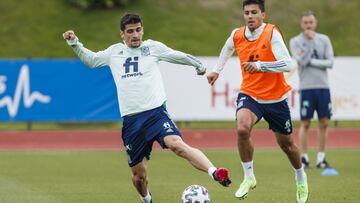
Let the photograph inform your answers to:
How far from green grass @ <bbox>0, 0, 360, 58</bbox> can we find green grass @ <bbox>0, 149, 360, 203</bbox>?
14575 mm

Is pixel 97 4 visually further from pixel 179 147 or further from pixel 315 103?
pixel 179 147

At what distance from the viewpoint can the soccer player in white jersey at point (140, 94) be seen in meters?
10.1

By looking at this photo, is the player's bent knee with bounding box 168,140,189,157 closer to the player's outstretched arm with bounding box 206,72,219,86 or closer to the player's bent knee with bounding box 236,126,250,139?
the player's bent knee with bounding box 236,126,250,139

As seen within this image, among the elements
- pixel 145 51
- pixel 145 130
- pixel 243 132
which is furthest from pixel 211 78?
pixel 145 130

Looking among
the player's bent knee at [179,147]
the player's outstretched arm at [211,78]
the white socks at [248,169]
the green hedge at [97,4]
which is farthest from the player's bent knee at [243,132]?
the green hedge at [97,4]

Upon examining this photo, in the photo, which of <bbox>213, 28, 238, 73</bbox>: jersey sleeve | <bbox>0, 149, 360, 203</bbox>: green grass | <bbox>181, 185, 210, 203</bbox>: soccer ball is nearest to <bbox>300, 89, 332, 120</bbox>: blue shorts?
<bbox>0, 149, 360, 203</bbox>: green grass

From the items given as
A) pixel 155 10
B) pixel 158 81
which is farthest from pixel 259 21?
pixel 155 10

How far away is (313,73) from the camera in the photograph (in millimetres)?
16297

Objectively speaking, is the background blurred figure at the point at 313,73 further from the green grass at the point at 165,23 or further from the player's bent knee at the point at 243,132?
the green grass at the point at 165,23

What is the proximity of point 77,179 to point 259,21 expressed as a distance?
15.3 ft

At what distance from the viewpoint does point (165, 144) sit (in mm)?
10062

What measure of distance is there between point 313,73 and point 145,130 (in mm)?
6760

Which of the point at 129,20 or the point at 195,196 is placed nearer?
the point at 195,196

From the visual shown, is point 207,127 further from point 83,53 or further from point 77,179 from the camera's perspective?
point 83,53
